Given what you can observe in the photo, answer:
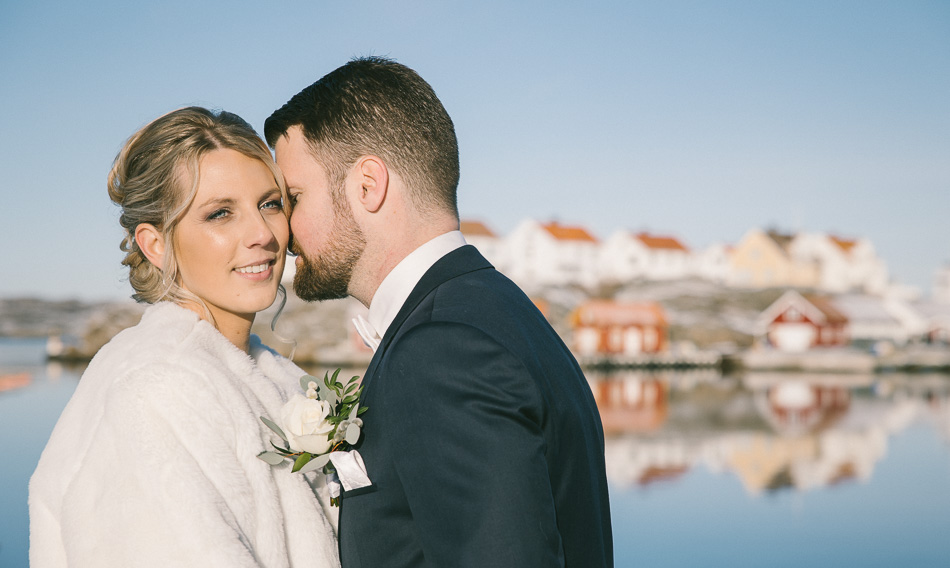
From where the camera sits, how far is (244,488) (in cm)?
205

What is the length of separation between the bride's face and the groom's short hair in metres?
0.39

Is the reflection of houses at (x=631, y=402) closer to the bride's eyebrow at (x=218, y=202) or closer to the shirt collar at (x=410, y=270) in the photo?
the bride's eyebrow at (x=218, y=202)

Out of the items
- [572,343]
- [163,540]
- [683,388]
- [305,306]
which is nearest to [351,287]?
[163,540]

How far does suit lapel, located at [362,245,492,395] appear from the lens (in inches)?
77.7

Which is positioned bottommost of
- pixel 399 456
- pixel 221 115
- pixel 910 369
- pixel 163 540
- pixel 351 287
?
pixel 910 369

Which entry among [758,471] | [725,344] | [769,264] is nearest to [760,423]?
[758,471]

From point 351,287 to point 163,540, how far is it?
2.90ft

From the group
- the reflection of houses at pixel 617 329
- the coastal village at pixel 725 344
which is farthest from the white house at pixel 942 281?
the reflection of houses at pixel 617 329

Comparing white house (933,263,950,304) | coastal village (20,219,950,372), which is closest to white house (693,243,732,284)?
coastal village (20,219,950,372)

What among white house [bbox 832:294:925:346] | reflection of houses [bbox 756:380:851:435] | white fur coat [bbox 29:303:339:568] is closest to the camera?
white fur coat [bbox 29:303:339:568]

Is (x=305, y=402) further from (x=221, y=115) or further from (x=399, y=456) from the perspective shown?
(x=221, y=115)

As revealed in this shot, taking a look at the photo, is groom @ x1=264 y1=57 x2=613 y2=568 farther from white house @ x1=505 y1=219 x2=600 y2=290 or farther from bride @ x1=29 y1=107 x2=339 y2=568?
white house @ x1=505 y1=219 x2=600 y2=290

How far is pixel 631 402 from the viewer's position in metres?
36.2

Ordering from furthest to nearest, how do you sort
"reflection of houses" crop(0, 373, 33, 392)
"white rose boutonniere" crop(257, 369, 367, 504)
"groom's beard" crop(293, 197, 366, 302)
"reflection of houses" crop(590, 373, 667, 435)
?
"reflection of houses" crop(0, 373, 33, 392) → "reflection of houses" crop(590, 373, 667, 435) → "groom's beard" crop(293, 197, 366, 302) → "white rose boutonniere" crop(257, 369, 367, 504)
